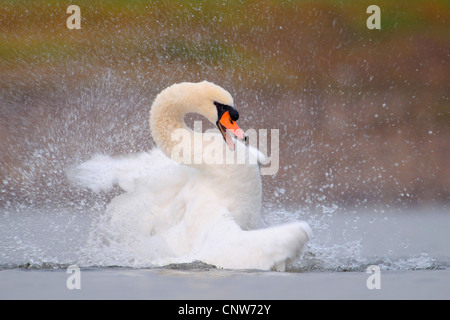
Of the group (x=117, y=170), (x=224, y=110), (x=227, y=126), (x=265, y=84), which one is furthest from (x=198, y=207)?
(x=265, y=84)

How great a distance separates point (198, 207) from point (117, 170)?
4.09 ft

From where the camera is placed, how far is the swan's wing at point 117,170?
748 centimetres

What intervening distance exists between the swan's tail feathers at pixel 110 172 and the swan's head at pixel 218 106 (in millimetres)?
778

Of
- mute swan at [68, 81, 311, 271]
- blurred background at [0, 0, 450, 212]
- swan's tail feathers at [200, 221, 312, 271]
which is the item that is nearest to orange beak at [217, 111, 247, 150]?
mute swan at [68, 81, 311, 271]

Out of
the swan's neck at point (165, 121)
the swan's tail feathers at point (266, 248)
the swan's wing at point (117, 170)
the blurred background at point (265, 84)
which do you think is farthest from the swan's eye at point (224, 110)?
the blurred background at point (265, 84)

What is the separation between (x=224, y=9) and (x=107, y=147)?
3.89m

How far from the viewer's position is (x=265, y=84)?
1316 centimetres

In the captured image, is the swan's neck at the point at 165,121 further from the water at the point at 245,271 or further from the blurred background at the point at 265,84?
the blurred background at the point at 265,84

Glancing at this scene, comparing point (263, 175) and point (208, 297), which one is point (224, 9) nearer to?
point (263, 175)

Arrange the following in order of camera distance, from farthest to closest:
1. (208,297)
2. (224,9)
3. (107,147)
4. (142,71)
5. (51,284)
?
1. (224,9)
2. (142,71)
3. (107,147)
4. (51,284)
5. (208,297)

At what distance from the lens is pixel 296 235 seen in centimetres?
613

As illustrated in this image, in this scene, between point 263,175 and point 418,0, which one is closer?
point 263,175

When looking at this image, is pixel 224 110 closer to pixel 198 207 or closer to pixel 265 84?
pixel 198 207

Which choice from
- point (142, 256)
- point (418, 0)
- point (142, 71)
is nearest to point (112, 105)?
point (142, 71)
